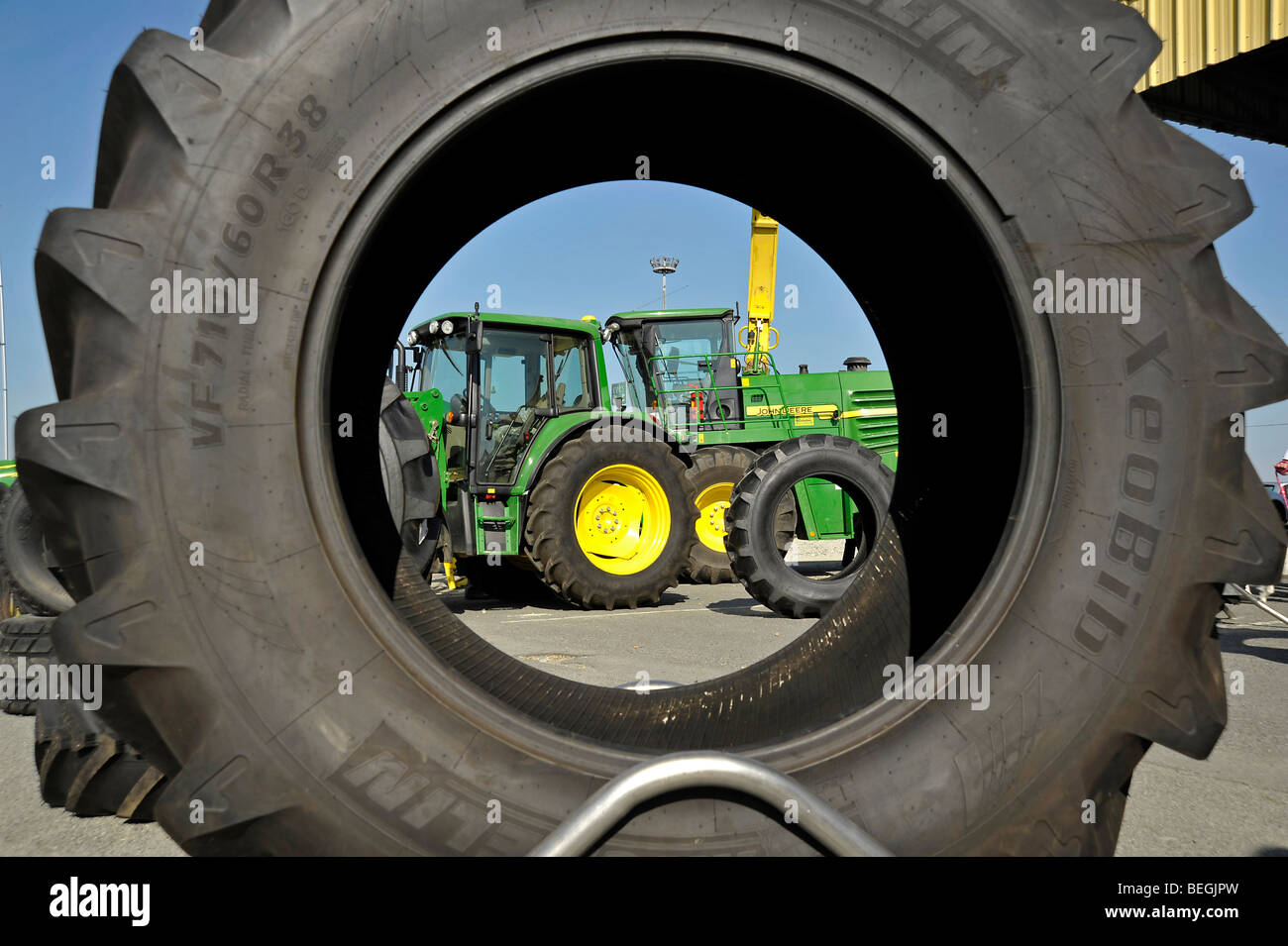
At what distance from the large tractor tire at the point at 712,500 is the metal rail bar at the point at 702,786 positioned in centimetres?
1041

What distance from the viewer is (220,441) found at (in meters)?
1.28

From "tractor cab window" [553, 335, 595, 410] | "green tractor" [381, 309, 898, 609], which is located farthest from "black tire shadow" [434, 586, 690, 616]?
"tractor cab window" [553, 335, 595, 410]

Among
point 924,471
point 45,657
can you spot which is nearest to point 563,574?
point 45,657

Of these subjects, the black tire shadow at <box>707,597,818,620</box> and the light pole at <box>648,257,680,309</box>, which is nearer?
the black tire shadow at <box>707,597,818,620</box>

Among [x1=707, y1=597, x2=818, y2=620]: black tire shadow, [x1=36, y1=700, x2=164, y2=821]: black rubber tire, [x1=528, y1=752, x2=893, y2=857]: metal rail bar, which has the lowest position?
[x1=707, y1=597, x2=818, y2=620]: black tire shadow

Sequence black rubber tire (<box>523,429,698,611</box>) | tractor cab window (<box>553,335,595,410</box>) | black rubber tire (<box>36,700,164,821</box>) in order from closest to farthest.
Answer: black rubber tire (<box>36,700,164,821</box>), black rubber tire (<box>523,429,698,611</box>), tractor cab window (<box>553,335,595,410</box>)

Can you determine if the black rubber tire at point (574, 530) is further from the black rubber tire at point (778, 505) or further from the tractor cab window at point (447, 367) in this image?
the black rubber tire at point (778, 505)

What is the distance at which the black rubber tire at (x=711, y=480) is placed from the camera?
11883mm

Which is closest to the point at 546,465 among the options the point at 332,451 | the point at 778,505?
the point at 778,505

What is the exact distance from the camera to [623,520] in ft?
34.3

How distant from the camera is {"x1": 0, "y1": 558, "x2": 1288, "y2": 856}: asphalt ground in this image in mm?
2703

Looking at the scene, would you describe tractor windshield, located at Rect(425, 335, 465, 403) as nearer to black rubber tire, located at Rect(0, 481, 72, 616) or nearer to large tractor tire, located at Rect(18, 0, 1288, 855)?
black rubber tire, located at Rect(0, 481, 72, 616)
